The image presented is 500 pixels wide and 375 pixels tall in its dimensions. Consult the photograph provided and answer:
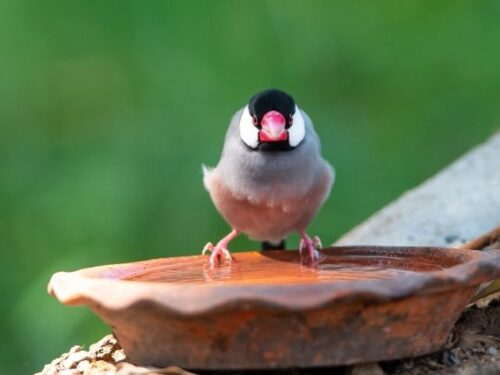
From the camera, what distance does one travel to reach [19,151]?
167 inches

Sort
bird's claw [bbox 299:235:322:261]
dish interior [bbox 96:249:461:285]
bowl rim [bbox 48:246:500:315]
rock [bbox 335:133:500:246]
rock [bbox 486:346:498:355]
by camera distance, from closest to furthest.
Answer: bowl rim [bbox 48:246:500:315], rock [bbox 486:346:498:355], dish interior [bbox 96:249:461:285], bird's claw [bbox 299:235:322:261], rock [bbox 335:133:500:246]

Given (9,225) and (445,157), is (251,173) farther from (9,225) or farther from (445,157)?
(445,157)

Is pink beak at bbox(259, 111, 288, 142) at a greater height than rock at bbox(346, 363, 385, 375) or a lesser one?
greater

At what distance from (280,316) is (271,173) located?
1167mm

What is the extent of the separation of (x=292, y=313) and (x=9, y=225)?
2.77 m

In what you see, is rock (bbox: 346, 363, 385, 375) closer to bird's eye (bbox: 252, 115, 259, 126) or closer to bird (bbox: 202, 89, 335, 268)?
bird (bbox: 202, 89, 335, 268)

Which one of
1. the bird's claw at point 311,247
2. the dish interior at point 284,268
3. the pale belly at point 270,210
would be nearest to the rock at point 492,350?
the dish interior at point 284,268

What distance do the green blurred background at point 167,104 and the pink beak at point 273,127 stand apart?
1.31 meters

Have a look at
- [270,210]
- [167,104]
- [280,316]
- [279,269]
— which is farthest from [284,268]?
[167,104]

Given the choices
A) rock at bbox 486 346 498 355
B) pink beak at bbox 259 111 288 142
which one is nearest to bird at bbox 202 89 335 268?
pink beak at bbox 259 111 288 142

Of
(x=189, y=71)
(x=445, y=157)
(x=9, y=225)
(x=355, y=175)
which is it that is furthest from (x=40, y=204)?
(x=445, y=157)

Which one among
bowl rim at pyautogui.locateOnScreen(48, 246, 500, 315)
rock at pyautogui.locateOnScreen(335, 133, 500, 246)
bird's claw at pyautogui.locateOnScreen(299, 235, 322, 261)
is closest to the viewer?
bowl rim at pyautogui.locateOnScreen(48, 246, 500, 315)

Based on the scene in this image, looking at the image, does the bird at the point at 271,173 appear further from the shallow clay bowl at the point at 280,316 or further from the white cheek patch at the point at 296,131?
the shallow clay bowl at the point at 280,316

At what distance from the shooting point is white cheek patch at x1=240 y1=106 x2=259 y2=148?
2896 millimetres
